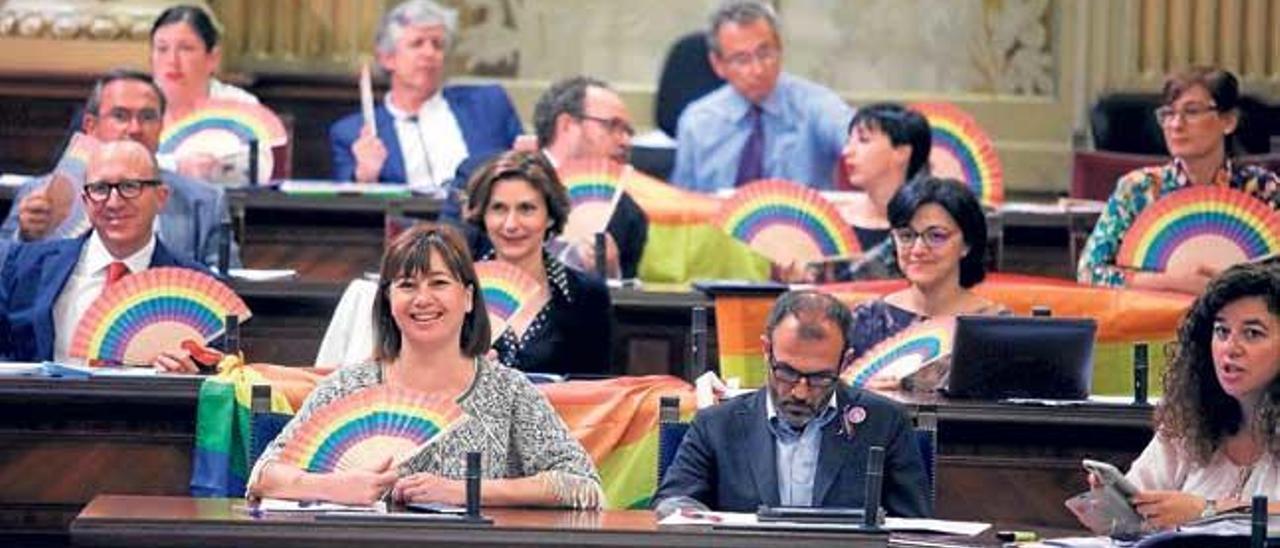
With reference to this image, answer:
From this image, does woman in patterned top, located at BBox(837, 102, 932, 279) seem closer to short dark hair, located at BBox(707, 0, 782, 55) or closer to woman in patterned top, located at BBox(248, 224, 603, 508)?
short dark hair, located at BBox(707, 0, 782, 55)

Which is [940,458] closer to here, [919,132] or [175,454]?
[175,454]

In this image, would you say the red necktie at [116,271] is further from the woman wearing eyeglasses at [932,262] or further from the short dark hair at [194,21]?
the short dark hair at [194,21]

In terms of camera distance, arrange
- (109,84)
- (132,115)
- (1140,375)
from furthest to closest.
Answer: (109,84), (132,115), (1140,375)

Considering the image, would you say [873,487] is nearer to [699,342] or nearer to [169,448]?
[699,342]

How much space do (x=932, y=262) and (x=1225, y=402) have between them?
1.72 metres

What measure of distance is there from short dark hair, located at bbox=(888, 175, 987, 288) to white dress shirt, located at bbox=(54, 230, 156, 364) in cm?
183

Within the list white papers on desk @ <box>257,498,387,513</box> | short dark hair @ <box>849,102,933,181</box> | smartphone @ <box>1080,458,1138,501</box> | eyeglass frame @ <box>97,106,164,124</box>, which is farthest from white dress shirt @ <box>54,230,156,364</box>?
smartphone @ <box>1080,458,1138,501</box>

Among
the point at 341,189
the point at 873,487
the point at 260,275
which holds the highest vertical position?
the point at 341,189

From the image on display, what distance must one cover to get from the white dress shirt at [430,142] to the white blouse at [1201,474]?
5.30 m

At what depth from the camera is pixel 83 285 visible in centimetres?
955

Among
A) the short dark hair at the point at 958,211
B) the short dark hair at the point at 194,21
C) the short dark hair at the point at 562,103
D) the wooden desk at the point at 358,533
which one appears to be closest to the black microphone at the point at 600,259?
the short dark hair at the point at 562,103

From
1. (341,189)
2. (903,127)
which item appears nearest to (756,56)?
(341,189)

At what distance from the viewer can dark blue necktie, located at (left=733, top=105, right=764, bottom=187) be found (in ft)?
42.7

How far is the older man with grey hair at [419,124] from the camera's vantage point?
12914 mm
